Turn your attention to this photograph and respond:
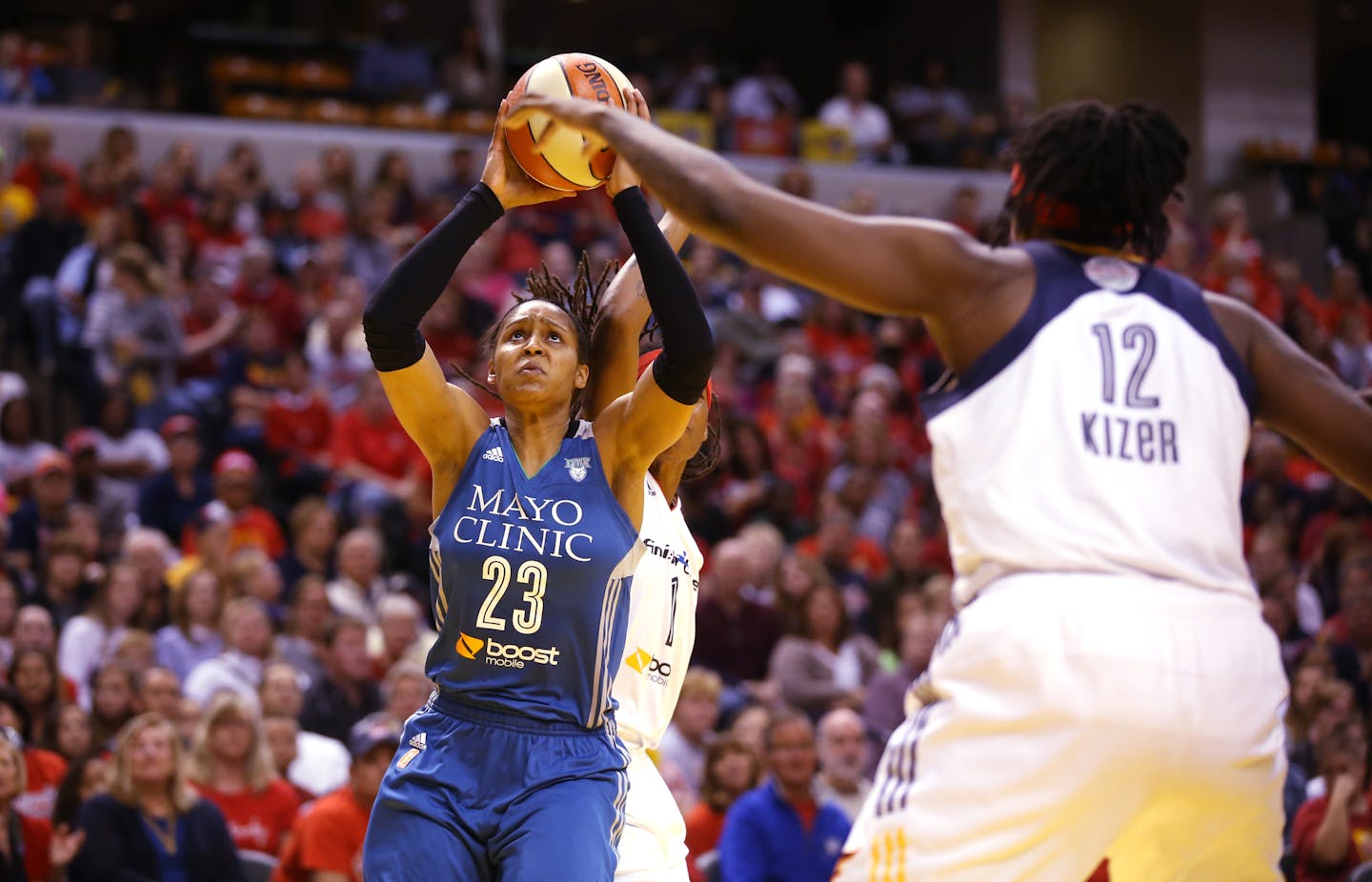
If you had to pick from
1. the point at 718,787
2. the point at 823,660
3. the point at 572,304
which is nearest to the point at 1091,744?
the point at 572,304

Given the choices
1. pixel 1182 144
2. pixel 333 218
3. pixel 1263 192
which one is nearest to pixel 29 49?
pixel 333 218

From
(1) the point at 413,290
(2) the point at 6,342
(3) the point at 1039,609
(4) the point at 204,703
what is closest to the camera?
(3) the point at 1039,609

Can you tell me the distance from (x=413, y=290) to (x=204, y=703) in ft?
17.2

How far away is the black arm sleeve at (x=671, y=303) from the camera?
3.97 m

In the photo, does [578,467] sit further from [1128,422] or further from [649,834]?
[1128,422]

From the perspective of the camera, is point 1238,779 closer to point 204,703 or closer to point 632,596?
point 632,596

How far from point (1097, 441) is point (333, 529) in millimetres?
7860

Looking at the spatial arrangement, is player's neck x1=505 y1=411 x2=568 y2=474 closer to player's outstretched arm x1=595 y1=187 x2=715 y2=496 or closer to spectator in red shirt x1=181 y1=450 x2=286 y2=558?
player's outstretched arm x1=595 y1=187 x2=715 y2=496

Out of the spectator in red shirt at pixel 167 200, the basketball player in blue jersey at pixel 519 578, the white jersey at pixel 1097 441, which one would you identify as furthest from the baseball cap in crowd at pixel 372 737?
the spectator in red shirt at pixel 167 200

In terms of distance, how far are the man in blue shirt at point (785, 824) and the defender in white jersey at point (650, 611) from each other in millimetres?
2838

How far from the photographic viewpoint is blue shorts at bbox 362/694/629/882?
12.4ft

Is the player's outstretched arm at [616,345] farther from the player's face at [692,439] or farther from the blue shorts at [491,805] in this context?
the blue shorts at [491,805]

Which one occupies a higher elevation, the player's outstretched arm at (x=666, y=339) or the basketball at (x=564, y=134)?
the basketball at (x=564, y=134)

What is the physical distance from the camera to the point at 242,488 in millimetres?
10414
